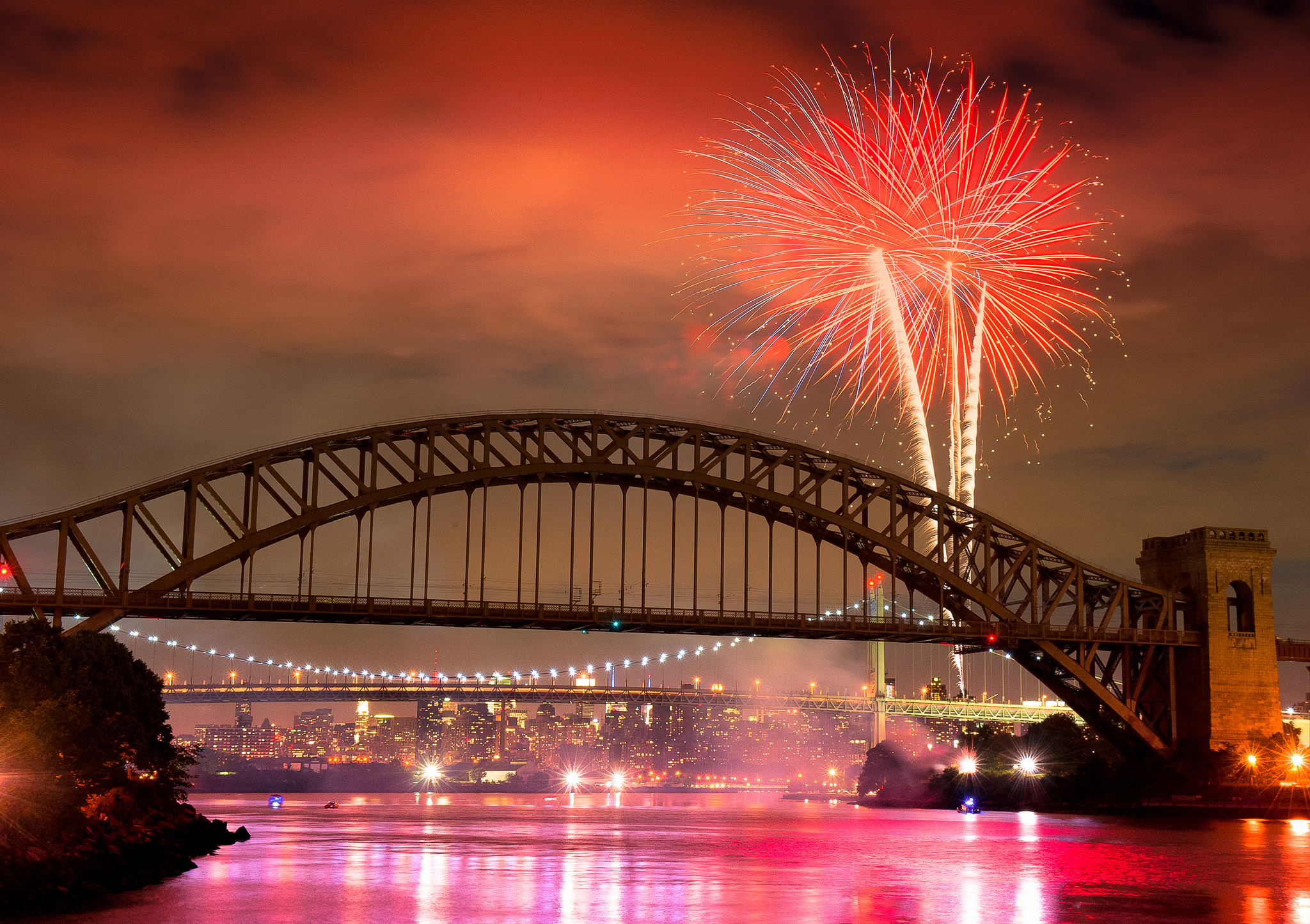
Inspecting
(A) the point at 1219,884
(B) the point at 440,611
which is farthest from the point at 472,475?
(A) the point at 1219,884

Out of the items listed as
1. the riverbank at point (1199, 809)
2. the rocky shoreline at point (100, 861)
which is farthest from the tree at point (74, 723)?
the riverbank at point (1199, 809)

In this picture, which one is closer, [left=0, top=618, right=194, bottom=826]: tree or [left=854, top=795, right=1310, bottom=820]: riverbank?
[left=0, top=618, right=194, bottom=826]: tree

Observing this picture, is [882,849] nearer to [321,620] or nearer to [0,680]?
[321,620]

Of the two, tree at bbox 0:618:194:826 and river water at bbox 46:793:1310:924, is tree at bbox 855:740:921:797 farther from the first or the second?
tree at bbox 0:618:194:826

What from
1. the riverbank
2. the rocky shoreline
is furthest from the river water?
the rocky shoreline

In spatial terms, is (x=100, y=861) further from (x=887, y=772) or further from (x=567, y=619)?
(x=887, y=772)

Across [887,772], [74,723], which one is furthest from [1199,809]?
[887,772]
